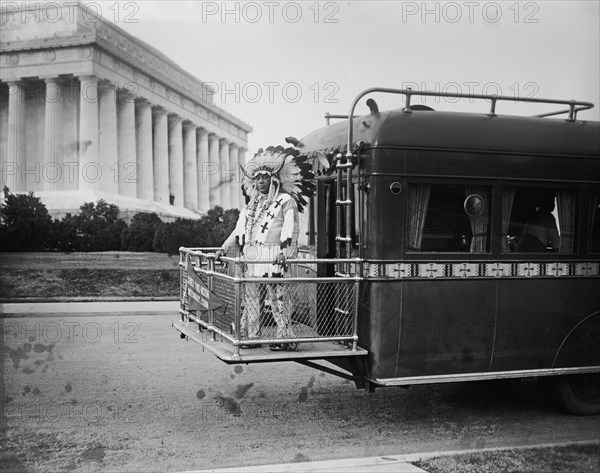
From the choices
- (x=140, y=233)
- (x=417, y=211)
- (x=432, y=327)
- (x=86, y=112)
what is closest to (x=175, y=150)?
(x=86, y=112)

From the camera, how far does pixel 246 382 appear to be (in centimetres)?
841

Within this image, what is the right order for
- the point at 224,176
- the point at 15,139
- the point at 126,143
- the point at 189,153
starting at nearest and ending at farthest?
the point at 15,139 → the point at 224,176 → the point at 126,143 → the point at 189,153

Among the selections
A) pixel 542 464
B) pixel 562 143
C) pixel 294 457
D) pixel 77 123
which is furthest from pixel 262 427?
pixel 77 123

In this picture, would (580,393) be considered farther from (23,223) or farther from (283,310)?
(23,223)

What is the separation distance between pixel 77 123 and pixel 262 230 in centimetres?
1381

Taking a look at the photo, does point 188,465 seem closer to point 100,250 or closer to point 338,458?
point 338,458

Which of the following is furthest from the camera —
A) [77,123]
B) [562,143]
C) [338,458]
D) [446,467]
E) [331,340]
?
[77,123]

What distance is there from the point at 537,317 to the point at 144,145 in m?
19.7

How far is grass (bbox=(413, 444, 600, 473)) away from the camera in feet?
16.8

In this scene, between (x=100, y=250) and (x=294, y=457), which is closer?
(x=294, y=457)

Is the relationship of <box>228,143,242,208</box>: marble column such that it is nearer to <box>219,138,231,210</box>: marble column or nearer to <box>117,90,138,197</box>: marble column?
<box>219,138,231,210</box>: marble column

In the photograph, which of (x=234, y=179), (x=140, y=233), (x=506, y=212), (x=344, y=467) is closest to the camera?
(x=344, y=467)

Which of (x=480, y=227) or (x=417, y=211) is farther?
(x=480, y=227)

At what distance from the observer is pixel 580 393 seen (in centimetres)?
698
